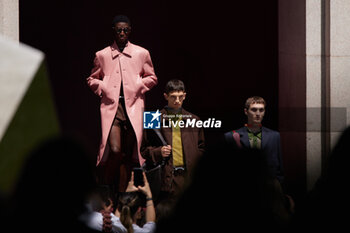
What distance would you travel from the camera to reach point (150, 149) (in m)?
7.04

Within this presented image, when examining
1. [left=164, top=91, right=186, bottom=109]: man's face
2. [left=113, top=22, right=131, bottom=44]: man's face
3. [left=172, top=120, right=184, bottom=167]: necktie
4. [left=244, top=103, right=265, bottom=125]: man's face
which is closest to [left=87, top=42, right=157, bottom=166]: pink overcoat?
[left=113, top=22, right=131, bottom=44]: man's face

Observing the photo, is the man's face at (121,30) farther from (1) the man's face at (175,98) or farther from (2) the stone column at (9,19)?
(2) the stone column at (9,19)

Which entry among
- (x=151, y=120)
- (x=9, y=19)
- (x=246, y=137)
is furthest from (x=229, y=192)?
(x=9, y=19)

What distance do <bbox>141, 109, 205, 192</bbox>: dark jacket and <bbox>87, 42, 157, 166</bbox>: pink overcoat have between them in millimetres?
511

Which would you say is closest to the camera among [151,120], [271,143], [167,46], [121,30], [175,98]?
[271,143]

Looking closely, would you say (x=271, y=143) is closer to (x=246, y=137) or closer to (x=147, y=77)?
(x=246, y=137)

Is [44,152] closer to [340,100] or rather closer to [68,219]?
[68,219]

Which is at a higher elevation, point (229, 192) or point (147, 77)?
point (147, 77)

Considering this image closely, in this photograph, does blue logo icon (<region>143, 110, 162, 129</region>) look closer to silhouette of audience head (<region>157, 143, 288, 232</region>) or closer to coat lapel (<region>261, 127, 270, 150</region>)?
coat lapel (<region>261, 127, 270, 150</region>)

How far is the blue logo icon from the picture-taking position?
715 centimetres

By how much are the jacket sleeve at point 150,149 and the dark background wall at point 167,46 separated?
219cm

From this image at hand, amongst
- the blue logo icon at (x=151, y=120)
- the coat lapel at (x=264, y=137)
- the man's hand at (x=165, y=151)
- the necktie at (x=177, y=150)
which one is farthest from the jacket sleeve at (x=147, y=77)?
the coat lapel at (x=264, y=137)

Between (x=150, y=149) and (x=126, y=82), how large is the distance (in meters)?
0.99

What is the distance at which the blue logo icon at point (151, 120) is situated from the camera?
23.5ft
